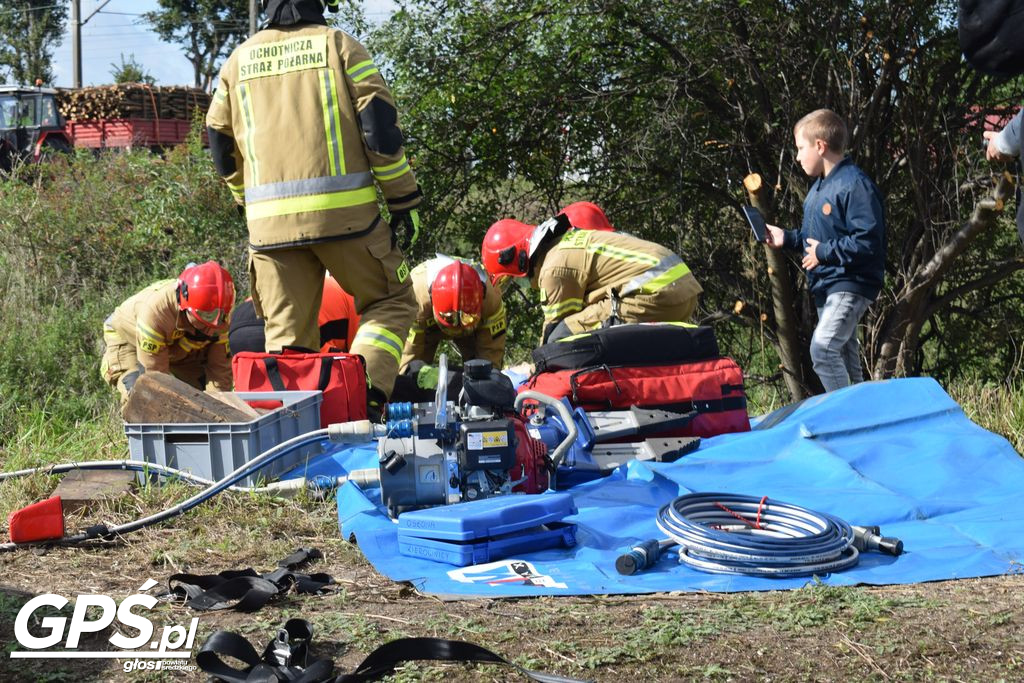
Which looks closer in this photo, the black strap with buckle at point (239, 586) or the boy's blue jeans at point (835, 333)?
the black strap with buckle at point (239, 586)

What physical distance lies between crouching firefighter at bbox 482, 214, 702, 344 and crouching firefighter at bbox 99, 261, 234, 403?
5.97ft

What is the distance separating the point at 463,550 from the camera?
11.3 ft

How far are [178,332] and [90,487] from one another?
192cm

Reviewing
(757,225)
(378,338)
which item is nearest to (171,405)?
(378,338)

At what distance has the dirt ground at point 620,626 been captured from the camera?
Answer: 2557 mm

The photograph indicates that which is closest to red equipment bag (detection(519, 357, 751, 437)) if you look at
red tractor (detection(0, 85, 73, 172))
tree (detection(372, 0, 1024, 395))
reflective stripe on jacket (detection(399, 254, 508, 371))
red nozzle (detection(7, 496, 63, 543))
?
reflective stripe on jacket (detection(399, 254, 508, 371))

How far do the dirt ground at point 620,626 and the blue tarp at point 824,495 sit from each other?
10 centimetres

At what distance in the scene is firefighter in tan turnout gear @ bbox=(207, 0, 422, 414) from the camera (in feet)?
17.3

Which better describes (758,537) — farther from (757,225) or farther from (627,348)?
(757,225)

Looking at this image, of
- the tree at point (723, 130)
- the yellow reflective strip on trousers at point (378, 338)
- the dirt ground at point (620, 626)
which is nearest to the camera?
the dirt ground at point (620, 626)

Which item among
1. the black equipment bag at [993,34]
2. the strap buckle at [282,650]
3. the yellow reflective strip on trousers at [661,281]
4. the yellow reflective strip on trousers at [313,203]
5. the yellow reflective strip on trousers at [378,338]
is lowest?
the strap buckle at [282,650]

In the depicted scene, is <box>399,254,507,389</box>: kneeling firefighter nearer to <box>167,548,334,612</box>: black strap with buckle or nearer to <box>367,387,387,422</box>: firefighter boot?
<box>367,387,387,422</box>: firefighter boot

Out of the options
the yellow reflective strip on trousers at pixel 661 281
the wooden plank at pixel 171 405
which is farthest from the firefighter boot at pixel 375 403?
the yellow reflective strip on trousers at pixel 661 281

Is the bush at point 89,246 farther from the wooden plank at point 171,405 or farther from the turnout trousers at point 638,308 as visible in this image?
the turnout trousers at point 638,308
